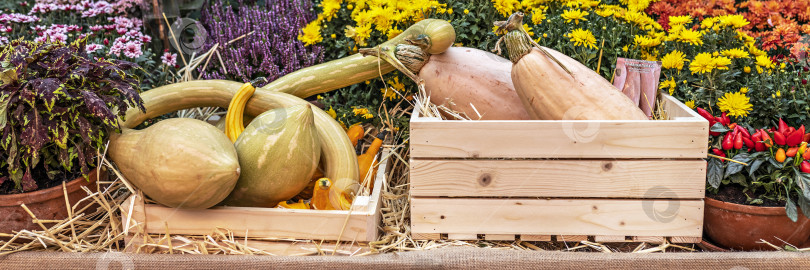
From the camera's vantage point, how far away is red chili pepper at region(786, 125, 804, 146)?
1260 millimetres

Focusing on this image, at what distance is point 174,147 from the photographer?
1269 mm

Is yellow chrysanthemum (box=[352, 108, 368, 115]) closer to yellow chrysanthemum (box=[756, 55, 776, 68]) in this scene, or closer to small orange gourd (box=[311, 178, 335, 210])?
small orange gourd (box=[311, 178, 335, 210])

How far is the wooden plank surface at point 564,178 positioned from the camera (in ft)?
4.13

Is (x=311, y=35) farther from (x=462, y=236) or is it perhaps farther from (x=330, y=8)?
(x=462, y=236)

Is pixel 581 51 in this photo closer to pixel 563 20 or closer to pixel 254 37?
pixel 563 20

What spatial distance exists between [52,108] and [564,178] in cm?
116

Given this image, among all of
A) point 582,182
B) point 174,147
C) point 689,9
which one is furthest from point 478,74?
point 689,9

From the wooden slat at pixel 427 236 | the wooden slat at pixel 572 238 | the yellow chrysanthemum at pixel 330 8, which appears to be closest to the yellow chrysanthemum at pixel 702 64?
the wooden slat at pixel 572 238

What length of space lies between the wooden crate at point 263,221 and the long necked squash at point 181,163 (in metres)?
0.05

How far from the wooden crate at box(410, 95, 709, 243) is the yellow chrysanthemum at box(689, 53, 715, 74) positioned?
1.00ft

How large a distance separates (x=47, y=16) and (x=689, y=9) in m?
2.46

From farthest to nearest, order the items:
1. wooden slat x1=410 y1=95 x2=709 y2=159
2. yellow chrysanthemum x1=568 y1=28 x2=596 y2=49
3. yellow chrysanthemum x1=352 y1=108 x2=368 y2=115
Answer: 1. yellow chrysanthemum x1=352 y1=108 x2=368 y2=115
2. yellow chrysanthemum x1=568 y1=28 x2=596 y2=49
3. wooden slat x1=410 y1=95 x2=709 y2=159

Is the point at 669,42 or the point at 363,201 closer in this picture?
the point at 363,201

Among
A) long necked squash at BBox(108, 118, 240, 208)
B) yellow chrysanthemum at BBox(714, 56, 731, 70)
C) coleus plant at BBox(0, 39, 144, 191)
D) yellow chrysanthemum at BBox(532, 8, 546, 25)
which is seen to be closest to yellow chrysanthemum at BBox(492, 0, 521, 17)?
yellow chrysanthemum at BBox(532, 8, 546, 25)
